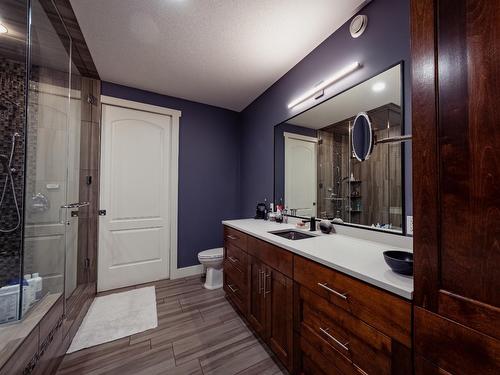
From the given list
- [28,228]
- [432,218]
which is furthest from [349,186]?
[28,228]

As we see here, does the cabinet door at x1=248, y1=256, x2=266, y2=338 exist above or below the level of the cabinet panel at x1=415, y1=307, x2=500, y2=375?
below

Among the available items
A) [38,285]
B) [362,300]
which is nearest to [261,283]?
[362,300]

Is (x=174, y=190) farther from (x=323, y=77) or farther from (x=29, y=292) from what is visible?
(x=323, y=77)

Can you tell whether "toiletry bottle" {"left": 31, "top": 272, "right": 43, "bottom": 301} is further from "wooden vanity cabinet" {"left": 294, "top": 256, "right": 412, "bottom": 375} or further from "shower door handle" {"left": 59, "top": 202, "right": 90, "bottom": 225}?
"wooden vanity cabinet" {"left": 294, "top": 256, "right": 412, "bottom": 375}

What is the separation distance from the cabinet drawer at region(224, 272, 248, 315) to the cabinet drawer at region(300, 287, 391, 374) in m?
0.78

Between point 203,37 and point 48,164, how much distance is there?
1816 mm

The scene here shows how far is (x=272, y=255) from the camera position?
145 cm

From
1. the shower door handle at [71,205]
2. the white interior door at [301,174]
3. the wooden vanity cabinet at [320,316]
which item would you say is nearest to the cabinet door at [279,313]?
the wooden vanity cabinet at [320,316]

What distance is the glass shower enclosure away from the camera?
1.56 metres

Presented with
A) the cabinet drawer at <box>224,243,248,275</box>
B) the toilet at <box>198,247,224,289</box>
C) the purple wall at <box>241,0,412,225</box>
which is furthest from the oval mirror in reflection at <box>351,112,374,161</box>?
the toilet at <box>198,247,224,289</box>

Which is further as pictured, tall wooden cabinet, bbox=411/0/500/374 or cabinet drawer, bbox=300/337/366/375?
cabinet drawer, bbox=300/337/366/375

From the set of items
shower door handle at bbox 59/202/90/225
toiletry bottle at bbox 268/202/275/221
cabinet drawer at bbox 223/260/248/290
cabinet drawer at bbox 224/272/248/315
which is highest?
shower door handle at bbox 59/202/90/225

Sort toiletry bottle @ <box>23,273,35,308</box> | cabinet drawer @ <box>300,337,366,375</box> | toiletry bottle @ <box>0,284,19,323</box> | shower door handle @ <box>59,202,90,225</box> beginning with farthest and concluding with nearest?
shower door handle @ <box>59,202,90,225</box> < toiletry bottle @ <box>23,273,35,308</box> < toiletry bottle @ <box>0,284,19,323</box> < cabinet drawer @ <box>300,337,366,375</box>

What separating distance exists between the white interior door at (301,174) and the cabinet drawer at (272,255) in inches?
27.1
